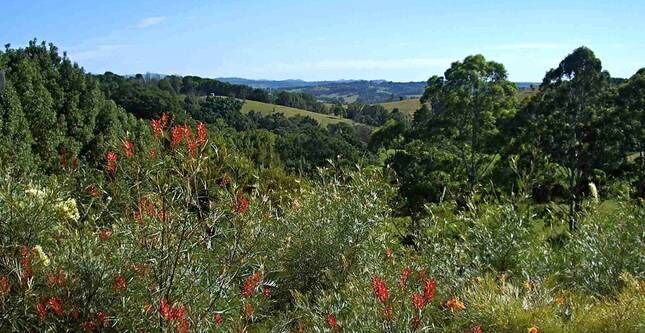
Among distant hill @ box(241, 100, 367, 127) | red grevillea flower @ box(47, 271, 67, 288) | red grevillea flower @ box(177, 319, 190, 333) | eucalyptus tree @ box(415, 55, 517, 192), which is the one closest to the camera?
red grevillea flower @ box(177, 319, 190, 333)

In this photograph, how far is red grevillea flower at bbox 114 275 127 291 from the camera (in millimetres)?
3571

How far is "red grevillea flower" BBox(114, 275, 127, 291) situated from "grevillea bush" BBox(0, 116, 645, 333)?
20 mm

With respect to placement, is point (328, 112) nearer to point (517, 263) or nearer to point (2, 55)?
point (2, 55)

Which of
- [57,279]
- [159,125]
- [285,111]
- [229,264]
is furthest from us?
[285,111]

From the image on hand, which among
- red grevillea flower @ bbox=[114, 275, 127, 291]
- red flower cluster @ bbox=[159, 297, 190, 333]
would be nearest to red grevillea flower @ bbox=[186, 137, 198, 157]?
red flower cluster @ bbox=[159, 297, 190, 333]

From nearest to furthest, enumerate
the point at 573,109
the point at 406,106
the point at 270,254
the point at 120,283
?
the point at 120,283 → the point at 270,254 → the point at 573,109 → the point at 406,106

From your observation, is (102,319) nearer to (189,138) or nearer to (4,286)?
(4,286)

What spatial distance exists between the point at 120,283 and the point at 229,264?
69 centimetres

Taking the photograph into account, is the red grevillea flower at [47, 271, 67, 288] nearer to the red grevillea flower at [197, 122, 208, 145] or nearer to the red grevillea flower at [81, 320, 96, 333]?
the red grevillea flower at [81, 320, 96, 333]

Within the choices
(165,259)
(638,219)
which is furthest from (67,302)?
(638,219)

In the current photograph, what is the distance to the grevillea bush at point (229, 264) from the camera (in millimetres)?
3434

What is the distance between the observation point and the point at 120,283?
11.7 feet

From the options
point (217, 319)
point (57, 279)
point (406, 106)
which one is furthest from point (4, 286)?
point (406, 106)

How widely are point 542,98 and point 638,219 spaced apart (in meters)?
20.5
